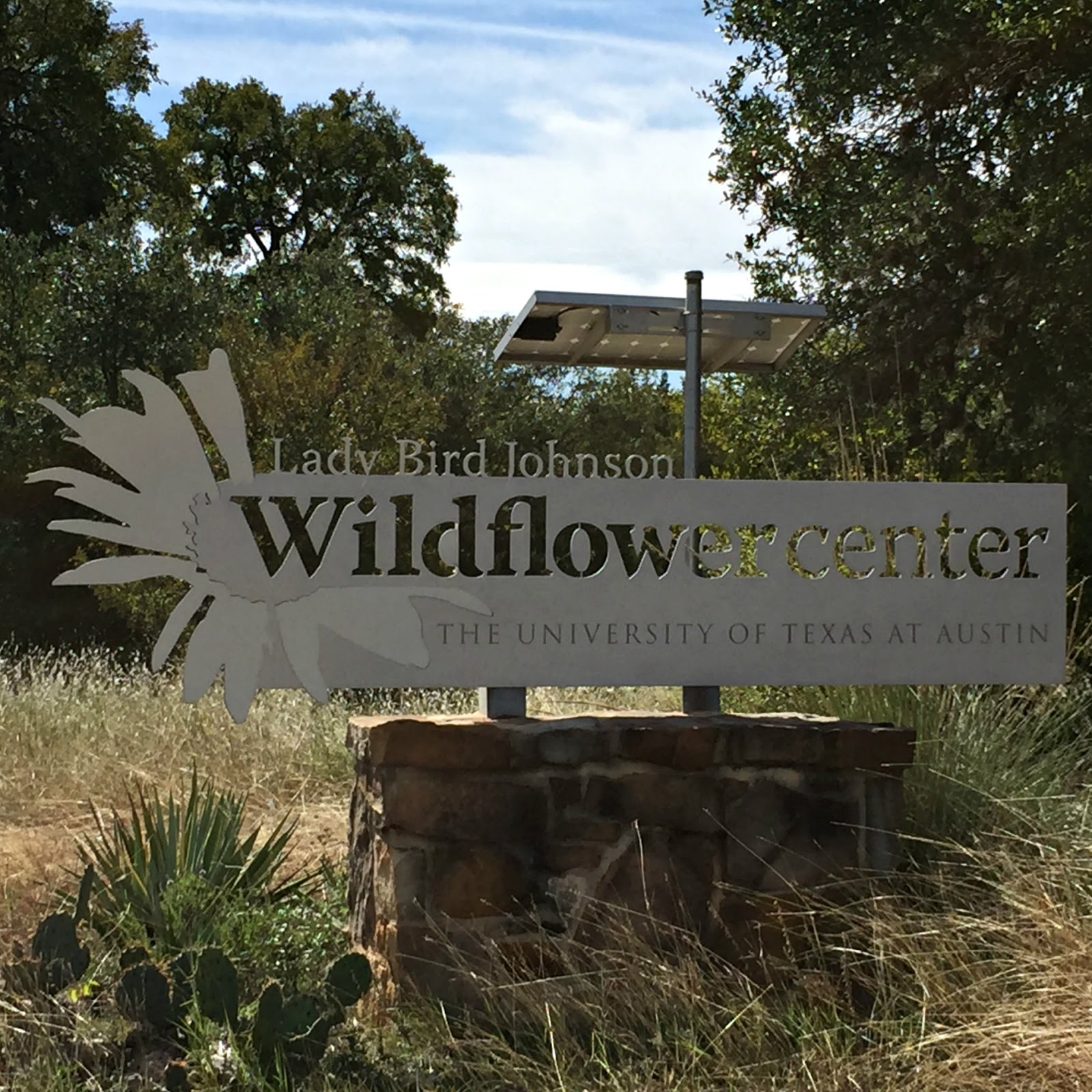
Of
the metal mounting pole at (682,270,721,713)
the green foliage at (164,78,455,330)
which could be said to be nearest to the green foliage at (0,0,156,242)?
the green foliage at (164,78,455,330)

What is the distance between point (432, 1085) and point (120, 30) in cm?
1782

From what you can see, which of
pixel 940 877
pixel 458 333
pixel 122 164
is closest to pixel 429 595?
pixel 940 877

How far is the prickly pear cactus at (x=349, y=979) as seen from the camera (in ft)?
14.3

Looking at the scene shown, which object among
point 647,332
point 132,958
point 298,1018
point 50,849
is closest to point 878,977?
point 298,1018

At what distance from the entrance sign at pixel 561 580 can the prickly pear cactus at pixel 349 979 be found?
99 centimetres

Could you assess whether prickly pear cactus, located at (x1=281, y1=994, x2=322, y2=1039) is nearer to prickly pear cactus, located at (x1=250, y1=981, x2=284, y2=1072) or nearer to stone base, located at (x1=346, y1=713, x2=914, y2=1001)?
prickly pear cactus, located at (x1=250, y1=981, x2=284, y2=1072)

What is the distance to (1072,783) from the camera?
20.5 feet

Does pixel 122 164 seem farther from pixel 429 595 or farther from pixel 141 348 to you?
pixel 429 595

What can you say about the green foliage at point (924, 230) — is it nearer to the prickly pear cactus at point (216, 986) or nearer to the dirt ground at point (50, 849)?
the dirt ground at point (50, 849)

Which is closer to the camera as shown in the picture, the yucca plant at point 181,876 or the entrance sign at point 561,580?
the yucca plant at point 181,876

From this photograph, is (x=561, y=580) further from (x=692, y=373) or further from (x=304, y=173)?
(x=304, y=173)

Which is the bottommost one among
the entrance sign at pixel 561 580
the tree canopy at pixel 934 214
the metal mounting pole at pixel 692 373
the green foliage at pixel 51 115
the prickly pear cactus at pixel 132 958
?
the prickly pear cactus at pixel 132 958

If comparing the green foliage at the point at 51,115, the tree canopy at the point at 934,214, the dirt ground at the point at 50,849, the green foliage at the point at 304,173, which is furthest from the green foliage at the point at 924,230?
the green foliage at the point at 304,173

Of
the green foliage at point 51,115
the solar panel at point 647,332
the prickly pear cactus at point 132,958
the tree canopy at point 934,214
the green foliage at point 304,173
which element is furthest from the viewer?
the green foliage at point 304,173
